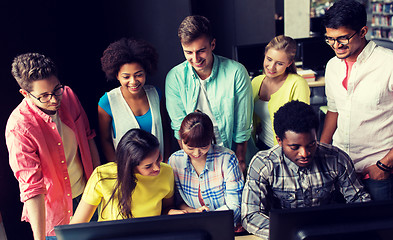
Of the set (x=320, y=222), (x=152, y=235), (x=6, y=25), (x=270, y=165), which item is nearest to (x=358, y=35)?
(x=270, y=165)

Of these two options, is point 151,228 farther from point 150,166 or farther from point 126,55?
point 126,55

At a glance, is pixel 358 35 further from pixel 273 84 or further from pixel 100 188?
pixel 100 188

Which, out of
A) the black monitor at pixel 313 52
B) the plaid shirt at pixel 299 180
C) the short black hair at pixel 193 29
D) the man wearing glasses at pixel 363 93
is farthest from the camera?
the black monitor at pixel 313 52

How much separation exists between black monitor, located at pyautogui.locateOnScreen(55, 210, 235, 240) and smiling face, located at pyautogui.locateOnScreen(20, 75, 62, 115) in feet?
2.63

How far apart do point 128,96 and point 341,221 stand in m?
1.38

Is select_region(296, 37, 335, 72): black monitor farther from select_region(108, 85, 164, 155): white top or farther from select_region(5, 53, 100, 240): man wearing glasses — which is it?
select_region(5, 53, 100, 240): man wearing glasses

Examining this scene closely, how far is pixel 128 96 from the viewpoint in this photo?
6.71ft

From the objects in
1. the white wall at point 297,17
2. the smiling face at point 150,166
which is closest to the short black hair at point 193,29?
the smiling face at point 150,166

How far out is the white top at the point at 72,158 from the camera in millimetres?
1794

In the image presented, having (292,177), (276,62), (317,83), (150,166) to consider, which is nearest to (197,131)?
(150,166)

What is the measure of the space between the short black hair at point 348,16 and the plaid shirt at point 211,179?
83 cm

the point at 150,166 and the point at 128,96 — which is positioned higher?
the point at 128,96

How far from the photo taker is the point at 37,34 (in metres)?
2.07

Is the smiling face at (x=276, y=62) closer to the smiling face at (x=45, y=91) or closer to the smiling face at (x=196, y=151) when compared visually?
the smiling face at (x=196, y=151)
